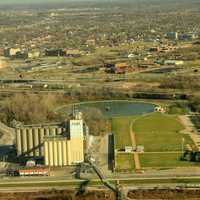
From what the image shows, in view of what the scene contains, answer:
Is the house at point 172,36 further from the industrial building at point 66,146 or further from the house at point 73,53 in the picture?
the industrial building at point 66,146

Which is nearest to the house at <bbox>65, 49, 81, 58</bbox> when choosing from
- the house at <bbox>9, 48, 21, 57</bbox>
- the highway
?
the house at <bbox>9, 48, 21, 57</bbox>

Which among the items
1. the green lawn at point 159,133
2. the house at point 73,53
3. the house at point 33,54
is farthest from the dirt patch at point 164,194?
the house at point 33,54

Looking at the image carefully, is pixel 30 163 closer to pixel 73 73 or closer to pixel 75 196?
pixel 75 196

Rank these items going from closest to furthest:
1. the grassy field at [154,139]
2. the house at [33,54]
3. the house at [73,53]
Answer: the grassy field at [154,139]
the house at [73,53]
the house at [33,54]

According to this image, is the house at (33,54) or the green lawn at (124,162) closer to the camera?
the green lawn at (124,162)

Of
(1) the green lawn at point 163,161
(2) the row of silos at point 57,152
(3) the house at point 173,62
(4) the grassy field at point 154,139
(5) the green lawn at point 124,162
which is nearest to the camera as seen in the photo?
(5) the green lawn at point 124,162

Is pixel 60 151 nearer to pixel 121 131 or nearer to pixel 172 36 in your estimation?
pixel 121 131

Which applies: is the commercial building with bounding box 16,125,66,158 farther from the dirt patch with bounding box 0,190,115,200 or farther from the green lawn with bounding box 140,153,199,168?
the dirt patch with bounding box 0,190,115,200

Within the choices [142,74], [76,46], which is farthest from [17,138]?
[76,46]
